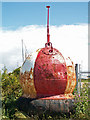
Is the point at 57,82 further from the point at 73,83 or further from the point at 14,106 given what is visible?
the point at 14,106

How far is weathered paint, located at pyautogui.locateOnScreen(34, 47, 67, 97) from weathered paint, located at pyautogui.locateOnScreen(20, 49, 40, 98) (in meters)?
0.15

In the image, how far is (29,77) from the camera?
727 cm

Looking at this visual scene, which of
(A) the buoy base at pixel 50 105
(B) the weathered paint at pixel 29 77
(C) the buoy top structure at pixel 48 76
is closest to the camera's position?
(A) the buoy base at pixel 50 105

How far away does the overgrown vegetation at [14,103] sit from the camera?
7109 millimetres

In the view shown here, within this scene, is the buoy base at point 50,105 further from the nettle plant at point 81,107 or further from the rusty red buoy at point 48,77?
the nettle plant at point 81,107

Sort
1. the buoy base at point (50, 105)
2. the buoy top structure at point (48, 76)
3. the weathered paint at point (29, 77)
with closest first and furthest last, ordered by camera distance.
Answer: the buoy base at point (50, 105) < the buoy top structure at point (48, 76) < the weathered paint at point (29, 77)

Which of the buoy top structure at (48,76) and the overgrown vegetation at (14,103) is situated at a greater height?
the buoy top structure at (48,76)

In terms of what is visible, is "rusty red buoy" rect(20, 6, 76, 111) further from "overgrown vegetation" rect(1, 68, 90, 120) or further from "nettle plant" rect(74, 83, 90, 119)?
"overgrown vegetation" rect(1, 68, 90, 120)

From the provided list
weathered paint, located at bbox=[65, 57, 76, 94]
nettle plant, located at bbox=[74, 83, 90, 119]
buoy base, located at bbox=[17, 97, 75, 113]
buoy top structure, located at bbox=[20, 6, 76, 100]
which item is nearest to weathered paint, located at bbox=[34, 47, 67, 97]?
buoy top structure, located at bbox=[20, 6, 76, 100]

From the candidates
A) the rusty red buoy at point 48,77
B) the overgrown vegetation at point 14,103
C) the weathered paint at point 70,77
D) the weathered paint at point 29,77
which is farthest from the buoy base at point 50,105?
the weathered paint at point 70,77

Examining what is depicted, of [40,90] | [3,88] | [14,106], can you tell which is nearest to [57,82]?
[40,90]

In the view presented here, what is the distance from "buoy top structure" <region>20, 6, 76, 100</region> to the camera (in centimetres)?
709

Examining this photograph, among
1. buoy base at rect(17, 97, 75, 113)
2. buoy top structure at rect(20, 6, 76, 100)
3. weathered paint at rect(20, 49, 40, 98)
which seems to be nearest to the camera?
buoy base at rect(17, 97, 75, 113)

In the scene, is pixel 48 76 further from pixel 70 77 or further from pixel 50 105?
pixel 50 105
